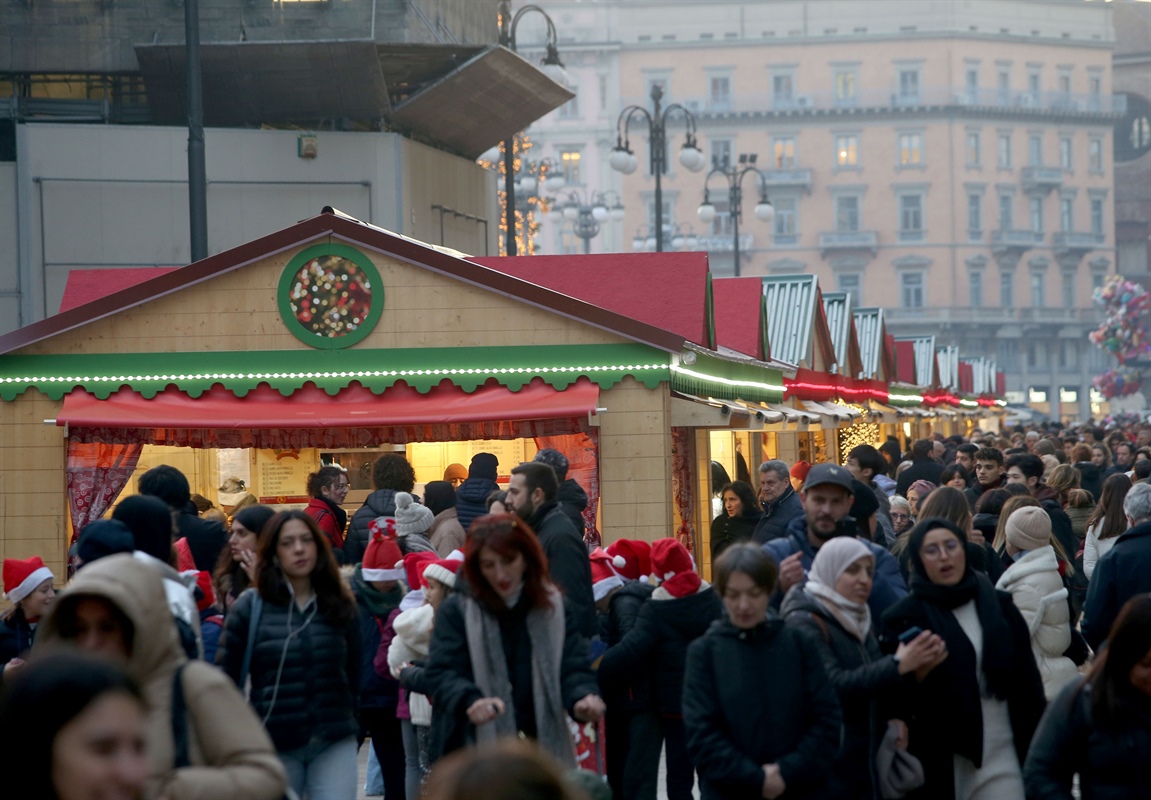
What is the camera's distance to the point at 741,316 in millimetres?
21562

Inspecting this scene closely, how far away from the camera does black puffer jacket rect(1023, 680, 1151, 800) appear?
15.6 ft

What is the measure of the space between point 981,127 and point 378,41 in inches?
2982

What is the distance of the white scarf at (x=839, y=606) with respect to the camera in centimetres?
605

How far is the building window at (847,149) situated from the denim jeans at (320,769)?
94803mm

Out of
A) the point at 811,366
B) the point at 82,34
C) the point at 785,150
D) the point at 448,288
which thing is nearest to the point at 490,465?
the point at 448,288

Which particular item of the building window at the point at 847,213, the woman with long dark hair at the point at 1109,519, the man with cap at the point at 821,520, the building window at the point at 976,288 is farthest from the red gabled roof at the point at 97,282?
the building window at the point at 976,288

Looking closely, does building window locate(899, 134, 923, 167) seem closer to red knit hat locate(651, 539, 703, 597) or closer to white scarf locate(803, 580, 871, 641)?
red knit hat locate(651, 539, 703, 597)

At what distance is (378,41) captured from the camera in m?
28.0

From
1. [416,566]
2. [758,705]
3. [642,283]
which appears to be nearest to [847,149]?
[642,283]

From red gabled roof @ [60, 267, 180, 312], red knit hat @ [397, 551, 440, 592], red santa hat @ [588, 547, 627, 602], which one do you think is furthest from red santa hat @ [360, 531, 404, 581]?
red gabled roof @ [60, 267, 180, 312]

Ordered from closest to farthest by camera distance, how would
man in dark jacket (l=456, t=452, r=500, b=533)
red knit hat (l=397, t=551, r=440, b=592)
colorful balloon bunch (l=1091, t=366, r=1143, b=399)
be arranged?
red knit hat (l=397, t=551, r=440, b=592)
man in dark jacket (l=456, t=452, r=500, b=533)
colorful balloon bunch (l=1091, t=366, r=1143, b=399)

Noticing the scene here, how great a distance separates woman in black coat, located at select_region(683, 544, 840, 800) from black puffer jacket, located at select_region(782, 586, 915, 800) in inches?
7.0

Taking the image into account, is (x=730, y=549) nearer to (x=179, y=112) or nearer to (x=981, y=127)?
(x=179, y=112)

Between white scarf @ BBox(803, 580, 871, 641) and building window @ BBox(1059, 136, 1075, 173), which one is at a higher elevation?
building window @ BBox(1059, 136, 1075, 173)
